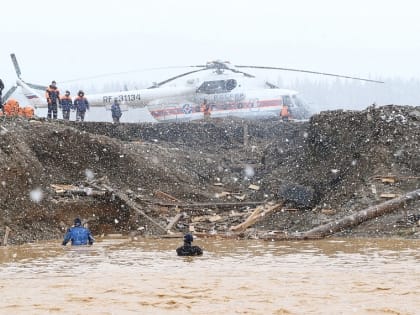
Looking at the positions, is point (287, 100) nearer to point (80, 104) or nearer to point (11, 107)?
point (80, 104)

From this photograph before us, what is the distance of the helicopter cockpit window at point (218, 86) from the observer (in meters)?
36.1

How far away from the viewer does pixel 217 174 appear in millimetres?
29594

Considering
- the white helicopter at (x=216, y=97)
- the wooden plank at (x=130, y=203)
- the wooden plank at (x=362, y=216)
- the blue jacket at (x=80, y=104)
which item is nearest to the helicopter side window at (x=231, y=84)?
the white helicopter at (x=216, y=97)

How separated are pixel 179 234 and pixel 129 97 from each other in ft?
52.5

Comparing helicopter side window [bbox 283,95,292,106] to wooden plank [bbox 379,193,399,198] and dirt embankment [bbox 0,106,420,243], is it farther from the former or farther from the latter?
wooden plank [bbox 379,193,399,198]

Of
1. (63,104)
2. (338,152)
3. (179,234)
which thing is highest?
(63,104)

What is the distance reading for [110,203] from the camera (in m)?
23.0

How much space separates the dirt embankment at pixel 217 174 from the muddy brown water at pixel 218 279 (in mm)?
2443

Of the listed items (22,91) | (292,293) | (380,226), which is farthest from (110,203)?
(22,91)

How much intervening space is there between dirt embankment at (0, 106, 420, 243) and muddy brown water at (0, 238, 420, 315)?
2.44 metres

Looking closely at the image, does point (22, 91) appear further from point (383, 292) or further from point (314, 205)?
point (383, 292)

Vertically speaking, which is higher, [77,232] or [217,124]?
[217,124]

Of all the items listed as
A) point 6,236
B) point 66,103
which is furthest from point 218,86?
point 6,236

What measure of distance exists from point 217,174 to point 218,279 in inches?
643
